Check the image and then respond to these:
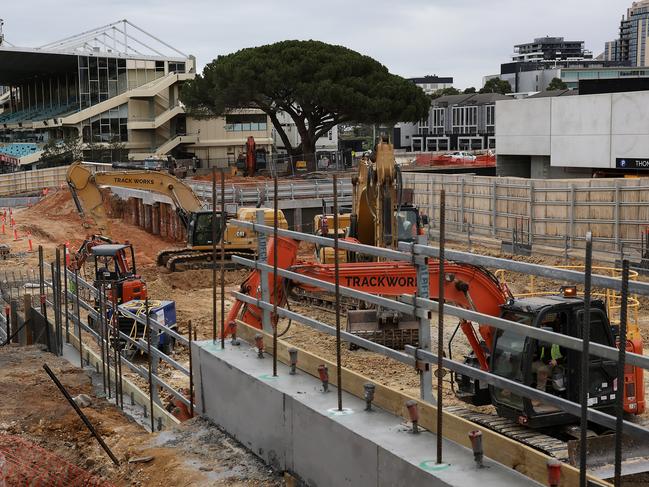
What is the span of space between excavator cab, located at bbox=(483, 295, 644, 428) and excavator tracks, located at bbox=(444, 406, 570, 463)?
10cm

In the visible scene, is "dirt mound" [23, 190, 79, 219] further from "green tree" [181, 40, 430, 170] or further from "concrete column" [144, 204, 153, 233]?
Result: "green tree" [181, 40, 430, 170]

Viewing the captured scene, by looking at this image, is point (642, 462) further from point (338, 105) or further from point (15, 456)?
point (338, 105)

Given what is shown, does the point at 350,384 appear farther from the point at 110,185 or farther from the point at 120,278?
the point at 110,185

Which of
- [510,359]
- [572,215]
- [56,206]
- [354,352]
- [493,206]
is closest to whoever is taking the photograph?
[510,359]

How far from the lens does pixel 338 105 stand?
61.8m

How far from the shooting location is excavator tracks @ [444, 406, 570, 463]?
29.1 ft

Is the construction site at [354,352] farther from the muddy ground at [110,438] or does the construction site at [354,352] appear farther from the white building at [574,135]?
the white building at [574,135]

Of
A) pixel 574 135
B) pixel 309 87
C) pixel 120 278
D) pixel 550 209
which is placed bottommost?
pixel 120 278

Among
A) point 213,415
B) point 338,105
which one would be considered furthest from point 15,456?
point 338,105

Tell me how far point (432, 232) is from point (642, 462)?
30.0 meters

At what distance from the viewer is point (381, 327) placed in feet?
61.9

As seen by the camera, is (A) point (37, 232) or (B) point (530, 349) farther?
(A) point (37, 232)

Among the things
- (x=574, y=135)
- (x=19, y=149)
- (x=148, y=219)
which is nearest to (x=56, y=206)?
(x=148, y=219)

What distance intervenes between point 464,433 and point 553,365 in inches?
134
